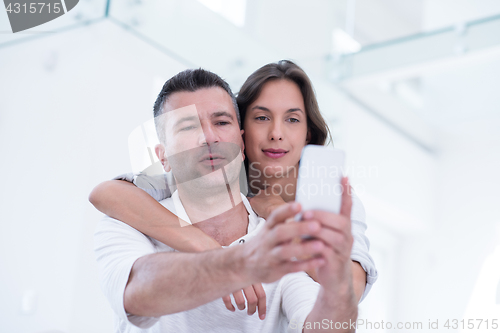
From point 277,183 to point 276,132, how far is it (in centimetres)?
19

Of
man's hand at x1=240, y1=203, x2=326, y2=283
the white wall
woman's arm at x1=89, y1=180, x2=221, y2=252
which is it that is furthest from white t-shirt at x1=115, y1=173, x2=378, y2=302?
the white wall

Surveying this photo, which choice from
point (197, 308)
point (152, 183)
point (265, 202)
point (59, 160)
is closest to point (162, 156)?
point (152, 183)

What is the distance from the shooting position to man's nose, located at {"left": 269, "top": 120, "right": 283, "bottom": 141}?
4.69 ft

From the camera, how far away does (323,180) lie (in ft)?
2.21

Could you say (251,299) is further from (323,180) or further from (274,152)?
(274,152)

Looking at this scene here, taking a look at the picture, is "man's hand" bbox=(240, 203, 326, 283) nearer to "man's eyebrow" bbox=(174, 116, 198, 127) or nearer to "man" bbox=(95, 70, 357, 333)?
"man" bbox=(95, 70, 357, 333)

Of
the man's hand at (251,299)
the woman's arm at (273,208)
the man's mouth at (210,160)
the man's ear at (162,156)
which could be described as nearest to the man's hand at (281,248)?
the man's hand at (251,299)

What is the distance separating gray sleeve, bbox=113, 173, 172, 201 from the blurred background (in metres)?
0.77

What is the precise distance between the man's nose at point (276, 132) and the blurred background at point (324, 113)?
85cm

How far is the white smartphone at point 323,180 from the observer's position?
2.21 feet

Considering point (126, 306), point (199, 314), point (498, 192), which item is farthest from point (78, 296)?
point (498, 192)

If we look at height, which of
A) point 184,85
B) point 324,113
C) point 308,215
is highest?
point 324,113

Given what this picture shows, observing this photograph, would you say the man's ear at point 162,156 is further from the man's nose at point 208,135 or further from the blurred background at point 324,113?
the blurred background at point 324,113

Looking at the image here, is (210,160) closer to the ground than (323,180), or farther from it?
farther from it
